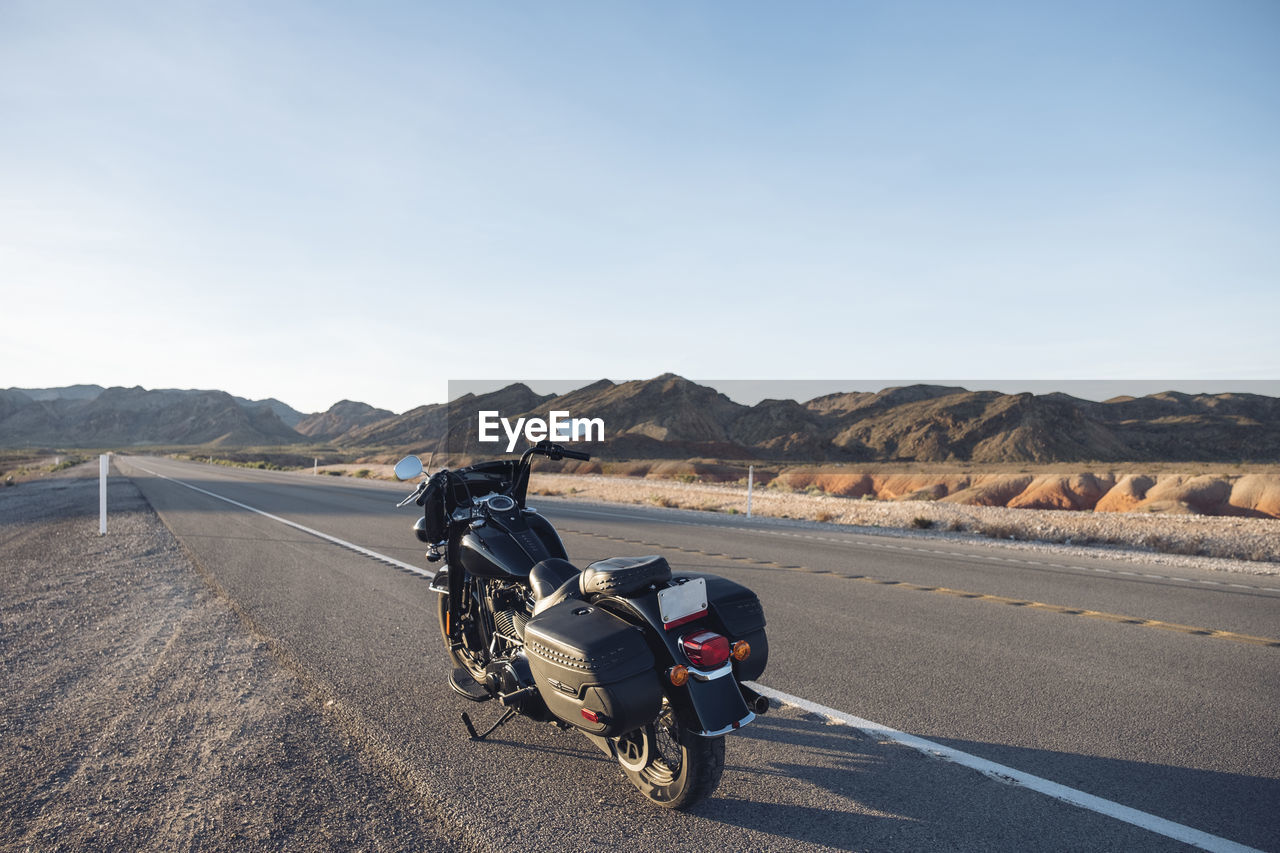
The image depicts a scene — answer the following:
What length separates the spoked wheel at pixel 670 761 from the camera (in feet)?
10.8

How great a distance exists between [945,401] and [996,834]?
323 ft

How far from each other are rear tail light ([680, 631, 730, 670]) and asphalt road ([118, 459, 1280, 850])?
0.74 meters

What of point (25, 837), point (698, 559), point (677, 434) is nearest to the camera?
point (25, 837)

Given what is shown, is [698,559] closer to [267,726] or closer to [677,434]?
[267,726]

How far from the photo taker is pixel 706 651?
325 centimetres

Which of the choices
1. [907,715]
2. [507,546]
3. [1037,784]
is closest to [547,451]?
[507,546]

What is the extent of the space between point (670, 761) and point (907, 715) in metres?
1.86

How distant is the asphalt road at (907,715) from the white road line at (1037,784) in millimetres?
40

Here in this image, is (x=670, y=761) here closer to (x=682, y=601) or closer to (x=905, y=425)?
(x=682, y=601)

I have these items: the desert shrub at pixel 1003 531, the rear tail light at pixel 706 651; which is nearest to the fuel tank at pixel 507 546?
the rear tail light at pixel 706 651

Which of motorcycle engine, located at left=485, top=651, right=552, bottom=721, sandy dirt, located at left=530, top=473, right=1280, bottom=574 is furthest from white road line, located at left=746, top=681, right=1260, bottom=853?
sandy dirt, located at left=530, top=473, right=1280, bottom=574

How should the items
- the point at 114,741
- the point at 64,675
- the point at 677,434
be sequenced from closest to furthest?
the point at 114,741, the point at 64,675, the point at 677,434

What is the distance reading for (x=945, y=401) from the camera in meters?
94.6

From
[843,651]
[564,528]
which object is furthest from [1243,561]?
[564,528]
